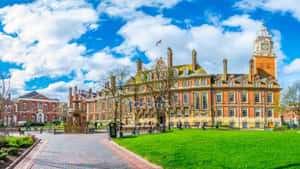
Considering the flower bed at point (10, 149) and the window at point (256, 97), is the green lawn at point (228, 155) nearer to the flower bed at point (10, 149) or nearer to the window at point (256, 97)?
the flower bed at point (10, 149)

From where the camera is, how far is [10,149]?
13.6 metres

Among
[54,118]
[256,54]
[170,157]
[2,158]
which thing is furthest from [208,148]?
[54,118]

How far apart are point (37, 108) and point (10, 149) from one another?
8010 centimetres

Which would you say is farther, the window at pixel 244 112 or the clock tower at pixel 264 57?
the clock tower at pixel 264 57

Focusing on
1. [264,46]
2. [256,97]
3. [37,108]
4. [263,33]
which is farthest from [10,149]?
[37,108]

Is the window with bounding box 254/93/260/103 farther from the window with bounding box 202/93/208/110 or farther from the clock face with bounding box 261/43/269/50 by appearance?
the clock face with bounding box 261/43/269/50

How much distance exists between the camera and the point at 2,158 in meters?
12.1

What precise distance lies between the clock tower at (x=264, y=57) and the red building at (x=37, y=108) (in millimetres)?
62674

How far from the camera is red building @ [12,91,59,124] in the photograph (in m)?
84.1

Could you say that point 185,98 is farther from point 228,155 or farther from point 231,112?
point 228,155

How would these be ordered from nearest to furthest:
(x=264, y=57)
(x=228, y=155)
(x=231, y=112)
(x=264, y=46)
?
1. (x=228, y=155)
2. (x=231, y=112)
3. (x=264, y=57)
4. (x=264, y=46)

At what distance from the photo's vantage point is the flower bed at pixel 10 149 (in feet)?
39.4

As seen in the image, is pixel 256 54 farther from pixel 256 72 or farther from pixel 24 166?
pixel 24 166

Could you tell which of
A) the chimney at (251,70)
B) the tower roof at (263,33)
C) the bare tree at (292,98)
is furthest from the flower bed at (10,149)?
the tower roof at (263,33)
